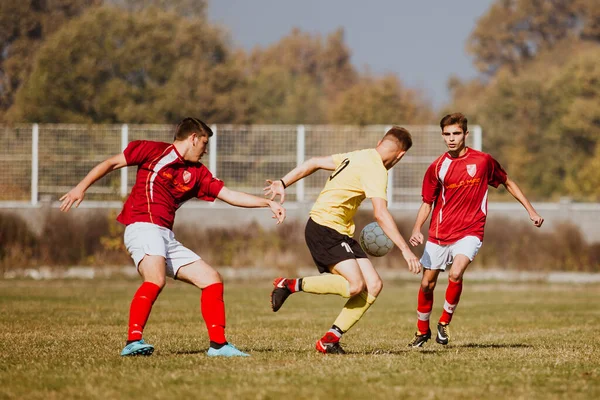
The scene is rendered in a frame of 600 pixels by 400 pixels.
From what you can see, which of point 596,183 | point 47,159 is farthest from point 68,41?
point 596,183

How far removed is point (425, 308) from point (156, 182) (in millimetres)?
3272

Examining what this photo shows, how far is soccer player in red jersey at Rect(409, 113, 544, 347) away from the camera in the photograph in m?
10.6

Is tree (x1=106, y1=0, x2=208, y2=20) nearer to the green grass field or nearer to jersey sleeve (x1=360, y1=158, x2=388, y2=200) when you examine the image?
the green grass field

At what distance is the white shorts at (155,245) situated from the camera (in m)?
8.77

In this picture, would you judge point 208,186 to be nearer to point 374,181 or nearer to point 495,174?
point 374,181

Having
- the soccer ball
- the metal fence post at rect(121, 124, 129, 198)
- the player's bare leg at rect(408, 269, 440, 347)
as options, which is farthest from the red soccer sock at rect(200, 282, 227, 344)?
the metal fence post at rect(121, 124, 129, 198)

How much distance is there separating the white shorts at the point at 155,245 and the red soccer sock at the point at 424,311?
2693mm

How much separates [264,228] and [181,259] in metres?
A: 20.5

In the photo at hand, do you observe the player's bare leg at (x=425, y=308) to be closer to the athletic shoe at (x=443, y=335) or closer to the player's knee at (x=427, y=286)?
the player's knee at (x=427, y=286)

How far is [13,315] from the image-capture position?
14.7 metres

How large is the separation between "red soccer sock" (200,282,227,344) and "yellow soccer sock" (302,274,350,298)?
0.88m

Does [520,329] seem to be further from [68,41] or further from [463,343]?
[68,41]

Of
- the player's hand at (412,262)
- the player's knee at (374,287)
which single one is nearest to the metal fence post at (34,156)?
the player's knee at (374,287)

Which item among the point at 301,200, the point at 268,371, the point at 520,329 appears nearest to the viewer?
the point at 268,371
